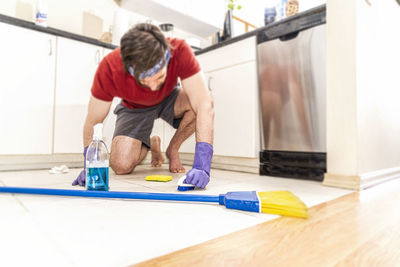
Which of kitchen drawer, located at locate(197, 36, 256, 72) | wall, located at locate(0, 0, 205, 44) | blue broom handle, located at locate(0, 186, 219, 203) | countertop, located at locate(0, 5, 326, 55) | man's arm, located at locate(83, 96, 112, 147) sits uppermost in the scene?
wall, located at locate(0, 0, 205, 44)

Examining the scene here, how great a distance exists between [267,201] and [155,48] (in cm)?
66

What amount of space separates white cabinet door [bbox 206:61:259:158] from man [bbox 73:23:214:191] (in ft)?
0.90

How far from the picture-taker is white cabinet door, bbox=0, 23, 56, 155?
154 cm

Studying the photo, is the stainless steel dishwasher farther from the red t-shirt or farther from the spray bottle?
the spray bottle

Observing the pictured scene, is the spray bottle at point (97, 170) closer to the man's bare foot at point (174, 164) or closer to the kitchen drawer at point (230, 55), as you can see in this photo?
the man's bare foot at point (174, 164)

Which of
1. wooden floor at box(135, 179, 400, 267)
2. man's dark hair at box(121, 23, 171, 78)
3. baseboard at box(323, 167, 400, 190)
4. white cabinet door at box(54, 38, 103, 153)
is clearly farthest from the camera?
white cabinet door at box(54, 38, 103, 153)

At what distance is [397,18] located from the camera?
1538 millimetres

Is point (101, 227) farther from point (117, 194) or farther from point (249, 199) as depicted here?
point (249, 199)

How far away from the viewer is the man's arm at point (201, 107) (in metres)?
1.14

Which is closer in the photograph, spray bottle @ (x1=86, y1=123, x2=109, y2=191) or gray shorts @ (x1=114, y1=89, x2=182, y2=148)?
spray bottle @ (x1=86, y1=123, x2=109, y2=191)

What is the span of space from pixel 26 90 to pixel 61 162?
55 cm

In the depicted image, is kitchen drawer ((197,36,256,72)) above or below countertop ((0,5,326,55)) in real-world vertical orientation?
below

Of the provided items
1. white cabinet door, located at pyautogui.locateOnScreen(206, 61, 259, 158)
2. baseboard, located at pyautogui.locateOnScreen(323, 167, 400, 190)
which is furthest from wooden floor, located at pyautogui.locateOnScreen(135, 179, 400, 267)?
white cabinet door, located at pyautogui.locateOnScreen(206, 61, 259, 158)

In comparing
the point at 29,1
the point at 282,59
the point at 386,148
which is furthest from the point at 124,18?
the point at 386,148
